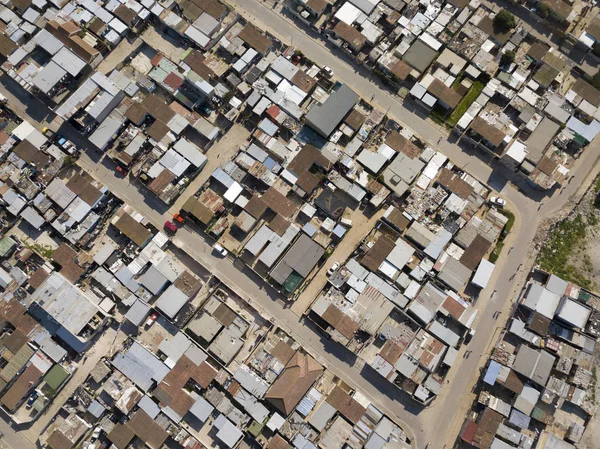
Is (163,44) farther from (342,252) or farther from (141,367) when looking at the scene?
(141,367)

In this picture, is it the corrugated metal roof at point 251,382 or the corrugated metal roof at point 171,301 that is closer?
the corrugated metal roof at point 251,382

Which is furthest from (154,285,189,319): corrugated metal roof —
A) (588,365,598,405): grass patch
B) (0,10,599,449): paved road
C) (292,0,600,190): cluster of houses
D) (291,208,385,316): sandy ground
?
(588,365,598,405): grass patch

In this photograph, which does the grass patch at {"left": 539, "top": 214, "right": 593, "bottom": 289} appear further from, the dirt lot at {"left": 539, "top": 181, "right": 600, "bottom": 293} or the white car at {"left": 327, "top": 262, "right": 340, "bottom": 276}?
the white car at {"left": 327, "top": 262, "right": 340, "bottom": 276}

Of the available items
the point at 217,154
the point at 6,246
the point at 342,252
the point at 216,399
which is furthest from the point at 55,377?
the point at 342,252

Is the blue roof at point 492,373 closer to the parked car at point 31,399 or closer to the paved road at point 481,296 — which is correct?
the paved road at point 481,296

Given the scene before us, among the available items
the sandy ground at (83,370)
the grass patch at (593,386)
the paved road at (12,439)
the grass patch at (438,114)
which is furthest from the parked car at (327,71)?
the paved road at (12,439)

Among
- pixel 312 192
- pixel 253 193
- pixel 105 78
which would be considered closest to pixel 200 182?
pixel 253 193

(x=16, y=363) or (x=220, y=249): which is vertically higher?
(x=220, y=249)
